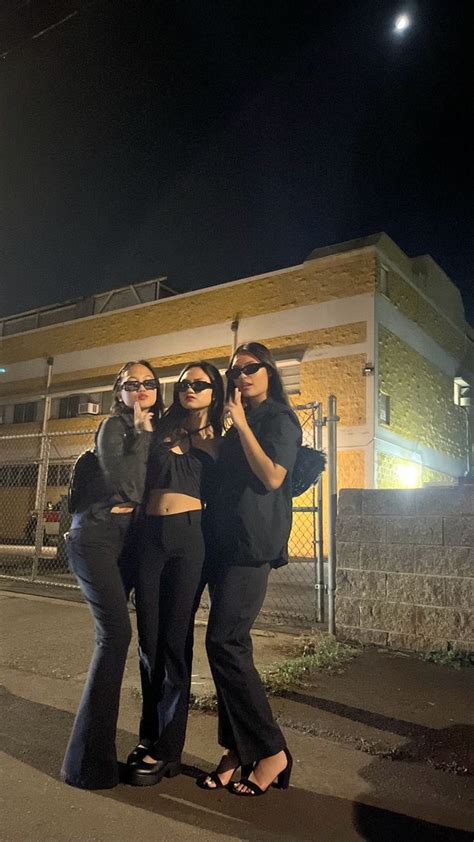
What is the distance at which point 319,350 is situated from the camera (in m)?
15.0

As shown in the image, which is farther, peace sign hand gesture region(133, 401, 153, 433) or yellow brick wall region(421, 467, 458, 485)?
yellow brick wall region(421, 467, 458, 485)

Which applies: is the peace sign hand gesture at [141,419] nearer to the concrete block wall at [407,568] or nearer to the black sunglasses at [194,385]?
the black sunglasses at [194,385]

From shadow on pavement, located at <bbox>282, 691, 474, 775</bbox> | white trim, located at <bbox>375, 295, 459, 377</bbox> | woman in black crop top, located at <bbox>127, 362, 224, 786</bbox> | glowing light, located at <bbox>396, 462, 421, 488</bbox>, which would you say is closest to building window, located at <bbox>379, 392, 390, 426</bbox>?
glowing light, located at <bbox>396, 462, 421, 488</bbox>

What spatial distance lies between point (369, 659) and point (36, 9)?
6371 mm

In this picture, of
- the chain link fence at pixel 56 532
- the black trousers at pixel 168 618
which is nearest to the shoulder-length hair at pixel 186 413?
the black trousers at pixel 168 618

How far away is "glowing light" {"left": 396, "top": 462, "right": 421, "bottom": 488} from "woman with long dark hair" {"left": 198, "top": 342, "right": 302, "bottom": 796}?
42.7 ft

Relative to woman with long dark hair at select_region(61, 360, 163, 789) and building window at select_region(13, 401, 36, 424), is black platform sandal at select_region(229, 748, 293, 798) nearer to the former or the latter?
woman with long dark hair at select_region(61, 360, 163, 789)

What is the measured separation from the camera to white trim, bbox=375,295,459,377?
14.7m

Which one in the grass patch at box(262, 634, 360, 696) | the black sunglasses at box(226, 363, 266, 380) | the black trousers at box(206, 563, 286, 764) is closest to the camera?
the black trousers at box(206, 563, 286, 764)

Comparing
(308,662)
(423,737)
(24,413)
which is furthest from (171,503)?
(24,413)

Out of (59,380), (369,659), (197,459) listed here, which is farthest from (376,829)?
(59,380)

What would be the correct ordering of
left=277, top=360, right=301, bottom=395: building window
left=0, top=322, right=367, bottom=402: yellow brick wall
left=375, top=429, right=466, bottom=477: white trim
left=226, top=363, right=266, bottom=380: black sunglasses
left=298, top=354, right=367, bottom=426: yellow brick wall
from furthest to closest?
left=277, top=360, right=301, bottom=395: building window, left=0, top=322, right=367, bottom=402: yellow brick wall, left=375, top=429, right=466, bottom=477: white trim, left=298, top=354, right=367, bottom=426: yellow brick wall, left=226, top=363, right=266, bottom=380: black sunglasses

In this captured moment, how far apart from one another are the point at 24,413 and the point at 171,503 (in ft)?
64.2

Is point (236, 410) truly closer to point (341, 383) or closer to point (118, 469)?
point (118, 469)
